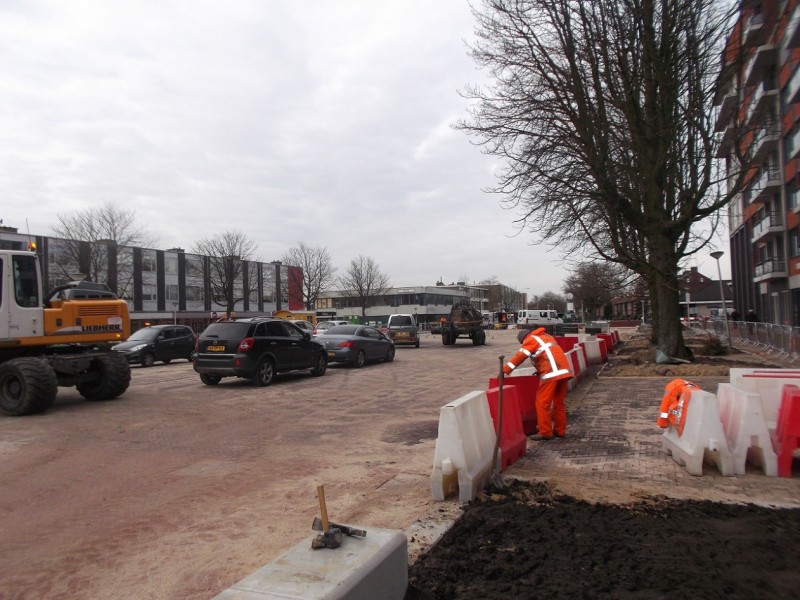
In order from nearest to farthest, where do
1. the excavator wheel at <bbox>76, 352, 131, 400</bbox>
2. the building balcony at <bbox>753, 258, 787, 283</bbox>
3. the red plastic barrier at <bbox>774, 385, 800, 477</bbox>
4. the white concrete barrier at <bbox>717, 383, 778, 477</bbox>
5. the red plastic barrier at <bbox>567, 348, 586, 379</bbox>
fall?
the red plastic barrier at <bbox>774, 385, 800, 477</bbox> < the white concrete barrier at <bbox>717, 383, 778, 477</bbox> < the excavator wheel at <bbox>76, 352, 131, 400</bbox> < the red plastic barrier at <bbox>567, 348, 586, 379</bbox> < the building balcony at <bbox>753, 258, 787, 283</bbox>

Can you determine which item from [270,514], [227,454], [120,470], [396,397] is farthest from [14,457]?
[396,397]

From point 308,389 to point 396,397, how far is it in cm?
264

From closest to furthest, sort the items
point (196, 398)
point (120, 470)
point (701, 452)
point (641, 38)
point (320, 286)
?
1. point (701, 452)
2. point (120, 470)
3. point (196, 398)
4. point (641, 38)
5. point (320, 286)

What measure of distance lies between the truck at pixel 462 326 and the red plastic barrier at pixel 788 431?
26.8m

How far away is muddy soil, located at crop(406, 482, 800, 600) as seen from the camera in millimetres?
3393

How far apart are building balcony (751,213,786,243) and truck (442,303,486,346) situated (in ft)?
66.6

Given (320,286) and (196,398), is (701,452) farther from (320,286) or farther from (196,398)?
(320,286)

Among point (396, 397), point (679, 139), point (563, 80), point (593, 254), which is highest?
point (563, 80)

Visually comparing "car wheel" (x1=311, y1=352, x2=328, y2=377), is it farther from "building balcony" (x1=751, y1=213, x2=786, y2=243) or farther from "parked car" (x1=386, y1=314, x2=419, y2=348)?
"building balcony" (x1=751, y1=213, x2=786, y2=243)

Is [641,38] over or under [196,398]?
over

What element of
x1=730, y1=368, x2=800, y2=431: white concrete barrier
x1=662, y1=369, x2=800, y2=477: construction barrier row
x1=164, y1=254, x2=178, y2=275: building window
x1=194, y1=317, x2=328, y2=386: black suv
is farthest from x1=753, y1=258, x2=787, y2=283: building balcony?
x1=164, y1=254, x2=178, y2=275: building window

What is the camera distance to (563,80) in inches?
683

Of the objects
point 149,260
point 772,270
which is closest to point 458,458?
point 772,270

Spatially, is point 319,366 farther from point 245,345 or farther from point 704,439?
point 704,439
